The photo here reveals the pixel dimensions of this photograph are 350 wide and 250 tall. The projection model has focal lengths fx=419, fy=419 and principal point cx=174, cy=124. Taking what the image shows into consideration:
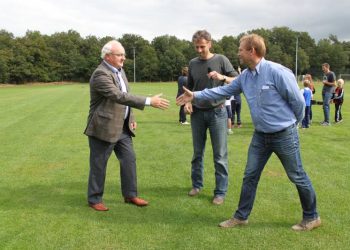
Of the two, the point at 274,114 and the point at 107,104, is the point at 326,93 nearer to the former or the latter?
the point at 274,114

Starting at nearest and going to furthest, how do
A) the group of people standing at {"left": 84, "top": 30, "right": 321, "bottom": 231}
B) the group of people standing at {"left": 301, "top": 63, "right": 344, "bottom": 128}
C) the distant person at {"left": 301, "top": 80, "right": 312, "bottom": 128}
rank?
the group of people standing at {"left": 84, "top": 30, "right": 321, "bottom": 231} → the distant person at {"left": 301, "top": 80, "right": 312, "bottom": 128} → the group of people standing at {"left": 301, "top": 63, "right": 344, "bottom": 128}

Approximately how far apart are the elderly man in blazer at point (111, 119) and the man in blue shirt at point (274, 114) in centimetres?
132

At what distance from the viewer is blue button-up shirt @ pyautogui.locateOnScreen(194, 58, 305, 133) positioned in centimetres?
479

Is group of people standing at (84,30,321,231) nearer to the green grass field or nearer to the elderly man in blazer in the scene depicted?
the elderly man in blazer

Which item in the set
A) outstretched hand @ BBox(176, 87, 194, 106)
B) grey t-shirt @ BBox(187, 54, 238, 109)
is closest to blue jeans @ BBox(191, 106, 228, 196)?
grey t-shirt @ BBox(187, 54, 238, 109)

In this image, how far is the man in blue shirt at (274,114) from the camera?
190 inches

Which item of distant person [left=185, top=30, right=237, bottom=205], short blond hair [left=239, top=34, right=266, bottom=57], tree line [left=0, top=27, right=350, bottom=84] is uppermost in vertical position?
tree line [left=0, top=27, right=350, bottom=84]

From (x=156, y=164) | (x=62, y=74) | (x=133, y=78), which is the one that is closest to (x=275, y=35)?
(x=133, y=78)

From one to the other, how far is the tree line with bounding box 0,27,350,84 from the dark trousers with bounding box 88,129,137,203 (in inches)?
3342

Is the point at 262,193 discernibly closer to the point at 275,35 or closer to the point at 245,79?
the point at 245,79

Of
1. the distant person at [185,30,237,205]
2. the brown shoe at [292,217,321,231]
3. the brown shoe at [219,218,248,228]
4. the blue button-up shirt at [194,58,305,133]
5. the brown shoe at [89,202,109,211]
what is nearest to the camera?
the blue button-up shirt at [194,58,305,133]

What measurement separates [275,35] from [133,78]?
48528 millimetres

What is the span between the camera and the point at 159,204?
630cm

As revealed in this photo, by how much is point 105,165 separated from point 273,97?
266 centimetres
